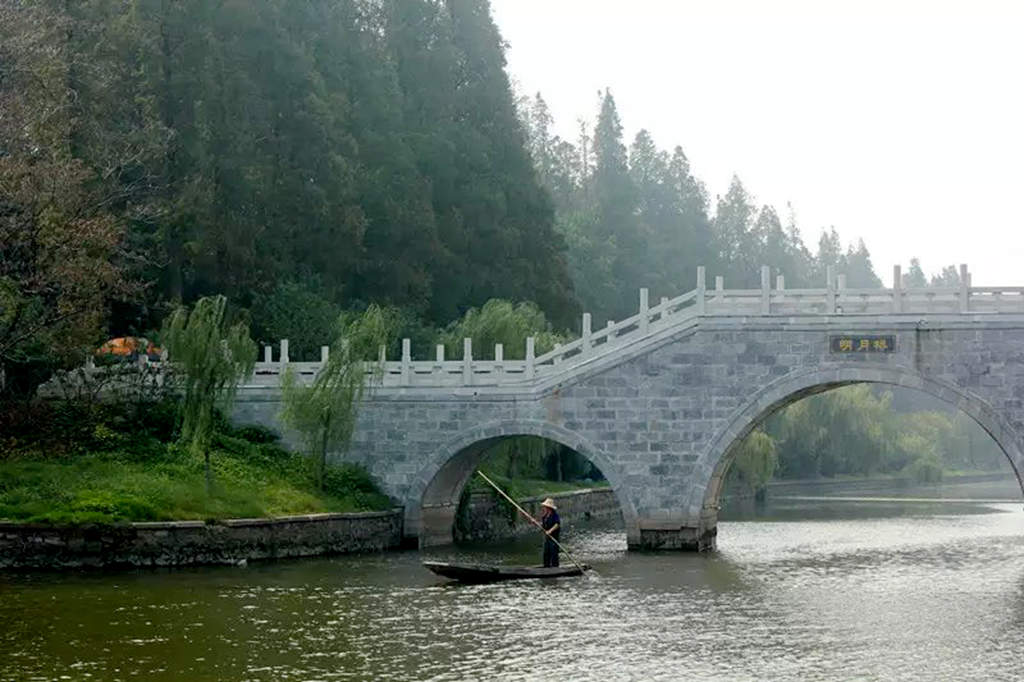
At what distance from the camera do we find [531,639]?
791 inches

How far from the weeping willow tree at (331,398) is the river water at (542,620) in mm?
3065

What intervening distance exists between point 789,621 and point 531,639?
4079 mm

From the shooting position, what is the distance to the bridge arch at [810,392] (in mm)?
29078

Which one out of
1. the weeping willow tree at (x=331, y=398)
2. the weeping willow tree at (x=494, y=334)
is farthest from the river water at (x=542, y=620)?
the weeping willow tree at (x=494, y=334)

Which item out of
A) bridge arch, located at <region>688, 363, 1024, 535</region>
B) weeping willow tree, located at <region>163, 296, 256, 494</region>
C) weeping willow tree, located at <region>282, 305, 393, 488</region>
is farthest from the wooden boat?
weeping willow tree, located at <region>163, 296, 256, 494</region>

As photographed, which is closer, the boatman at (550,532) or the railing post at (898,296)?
the boatman at (550,532)

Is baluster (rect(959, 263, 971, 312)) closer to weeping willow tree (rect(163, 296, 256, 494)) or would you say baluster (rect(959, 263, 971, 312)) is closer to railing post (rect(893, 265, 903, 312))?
railing post (rect(893, 265, 903, 312))

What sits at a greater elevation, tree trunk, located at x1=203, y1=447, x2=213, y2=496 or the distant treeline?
the distant treeline

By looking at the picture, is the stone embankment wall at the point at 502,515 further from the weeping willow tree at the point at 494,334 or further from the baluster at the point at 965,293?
the baluster at the point at 965,293

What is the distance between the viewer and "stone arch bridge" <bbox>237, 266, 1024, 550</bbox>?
29.3m

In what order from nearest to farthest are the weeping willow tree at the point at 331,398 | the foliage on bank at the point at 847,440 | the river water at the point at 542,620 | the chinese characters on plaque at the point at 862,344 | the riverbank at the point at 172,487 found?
the river water at the point at 542,620 → the riverbank at the point at 172,487 → the chinese characters on plaque at the point at 862,344 → the weeping willow tree at the point at 331,398 → the foliage on bank at the point at 847,440

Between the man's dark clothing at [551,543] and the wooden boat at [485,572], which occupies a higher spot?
the man's dark clothing at [551,543]

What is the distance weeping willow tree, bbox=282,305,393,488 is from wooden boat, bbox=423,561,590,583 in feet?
21.7

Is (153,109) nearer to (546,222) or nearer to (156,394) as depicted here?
(156,394)
